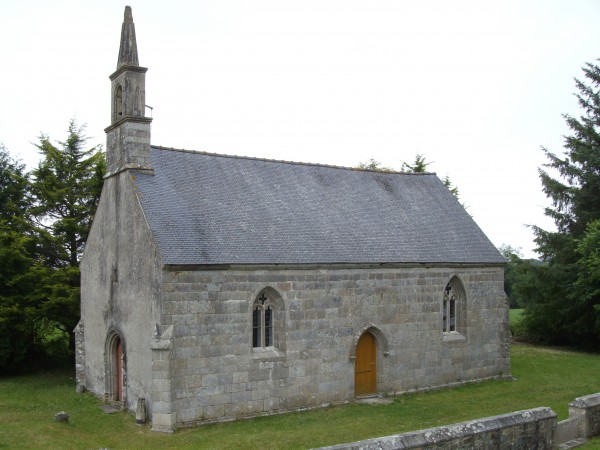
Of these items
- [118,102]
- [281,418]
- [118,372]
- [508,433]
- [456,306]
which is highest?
[118,102]

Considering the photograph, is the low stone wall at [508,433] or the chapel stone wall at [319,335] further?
the chapel stone wall at [319,335]

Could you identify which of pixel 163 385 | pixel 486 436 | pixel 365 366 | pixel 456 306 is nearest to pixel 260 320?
pixel 163 385

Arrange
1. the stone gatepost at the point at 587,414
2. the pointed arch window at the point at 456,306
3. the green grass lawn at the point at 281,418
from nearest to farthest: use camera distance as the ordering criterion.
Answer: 1. the stone gatepost at the point at 587,414
2. the green grass lawn at the point at 281,418
3. the pointed arch window at the point at 456,306

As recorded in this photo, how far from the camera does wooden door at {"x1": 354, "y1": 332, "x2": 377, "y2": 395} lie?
18719 mm

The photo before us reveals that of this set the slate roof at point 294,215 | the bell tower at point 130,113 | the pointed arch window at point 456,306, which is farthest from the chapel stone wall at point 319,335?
the bell tower at point 130,113

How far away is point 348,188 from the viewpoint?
22.0 metres

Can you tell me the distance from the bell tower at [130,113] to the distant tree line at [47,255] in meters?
7.40

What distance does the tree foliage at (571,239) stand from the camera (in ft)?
94.5

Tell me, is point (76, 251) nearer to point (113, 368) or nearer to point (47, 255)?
point (47, 255)

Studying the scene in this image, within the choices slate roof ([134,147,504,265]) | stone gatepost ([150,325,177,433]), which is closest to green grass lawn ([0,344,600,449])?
stone gatepost ([150,325,177,433])

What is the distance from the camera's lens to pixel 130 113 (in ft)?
Answer: 57.9

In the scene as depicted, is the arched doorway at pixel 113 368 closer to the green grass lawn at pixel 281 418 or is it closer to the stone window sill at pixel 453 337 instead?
the green grass lawn at pixel 281 418

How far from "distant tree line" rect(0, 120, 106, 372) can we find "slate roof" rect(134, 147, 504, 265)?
7950 mm

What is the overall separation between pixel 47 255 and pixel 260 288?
12946 millimetres
